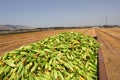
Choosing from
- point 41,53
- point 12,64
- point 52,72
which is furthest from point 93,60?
point 12,64

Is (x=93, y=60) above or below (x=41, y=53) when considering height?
below

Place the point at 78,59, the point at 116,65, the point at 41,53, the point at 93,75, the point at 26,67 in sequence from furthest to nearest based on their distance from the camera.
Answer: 1. the point at 116,65
2. the point at 78,59
3. the point at 41,53
4. the point at 93,75
5. the point at 26,67

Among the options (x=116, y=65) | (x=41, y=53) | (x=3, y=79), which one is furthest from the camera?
(x=116, y=65)

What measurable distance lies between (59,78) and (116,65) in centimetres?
368

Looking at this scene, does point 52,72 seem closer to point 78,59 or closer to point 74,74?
point 74,74

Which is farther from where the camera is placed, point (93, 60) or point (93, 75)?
point (93, 60)

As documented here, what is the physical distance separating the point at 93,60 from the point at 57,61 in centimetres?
239

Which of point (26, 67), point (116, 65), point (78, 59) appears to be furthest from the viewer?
point (116, 65)

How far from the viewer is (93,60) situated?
8.55 metres

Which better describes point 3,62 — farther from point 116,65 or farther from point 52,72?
point 116,65

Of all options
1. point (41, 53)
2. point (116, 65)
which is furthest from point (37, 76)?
point (116, 65)

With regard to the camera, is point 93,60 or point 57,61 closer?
point 57,61

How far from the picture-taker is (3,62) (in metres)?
6.57

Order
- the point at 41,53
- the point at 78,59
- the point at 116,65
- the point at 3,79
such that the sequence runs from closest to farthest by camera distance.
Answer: the point at 3,79, the point at 41,53, the point at 78,59, the point at 116,65
